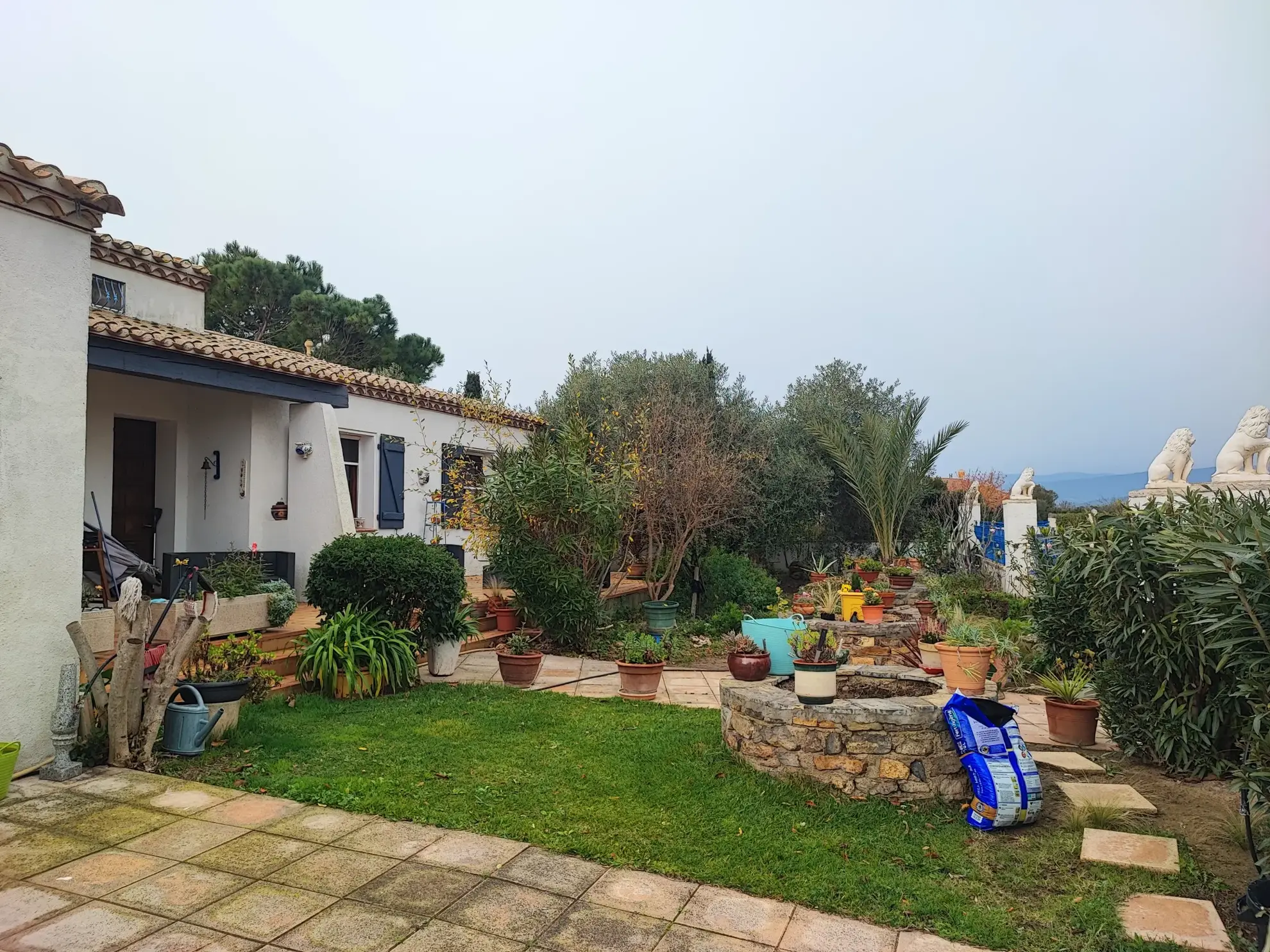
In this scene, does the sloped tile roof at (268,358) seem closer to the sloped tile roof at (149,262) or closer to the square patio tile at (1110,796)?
the sloped tile roof at (149,262)

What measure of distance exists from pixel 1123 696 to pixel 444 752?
185 inches

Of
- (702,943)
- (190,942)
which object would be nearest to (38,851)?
(190,942)

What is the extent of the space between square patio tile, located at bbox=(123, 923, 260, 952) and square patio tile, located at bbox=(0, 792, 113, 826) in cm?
152

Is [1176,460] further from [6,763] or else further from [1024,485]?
[6,763]

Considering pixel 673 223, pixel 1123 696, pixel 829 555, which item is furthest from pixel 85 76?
pixel 829 555

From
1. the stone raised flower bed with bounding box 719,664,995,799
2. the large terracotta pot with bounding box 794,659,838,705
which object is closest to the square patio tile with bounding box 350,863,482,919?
the stone raised flower bed with bounding box 719,664,995,799

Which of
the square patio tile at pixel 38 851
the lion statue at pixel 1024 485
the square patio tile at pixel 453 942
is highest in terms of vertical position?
the lion statue at pixel 1024 485

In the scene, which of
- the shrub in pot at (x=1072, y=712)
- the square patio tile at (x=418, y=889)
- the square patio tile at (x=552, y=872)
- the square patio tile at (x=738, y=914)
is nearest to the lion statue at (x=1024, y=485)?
the shrub in pot at (x=1072, y=712)

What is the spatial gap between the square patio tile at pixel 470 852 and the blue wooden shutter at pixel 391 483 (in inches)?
325

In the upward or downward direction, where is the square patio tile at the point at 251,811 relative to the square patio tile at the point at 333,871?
upward

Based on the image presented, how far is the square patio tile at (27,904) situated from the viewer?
277 cm

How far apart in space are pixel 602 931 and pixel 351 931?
93 cm

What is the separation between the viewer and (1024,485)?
13000 mm

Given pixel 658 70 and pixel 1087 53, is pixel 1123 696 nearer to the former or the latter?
pixel 1087 53
